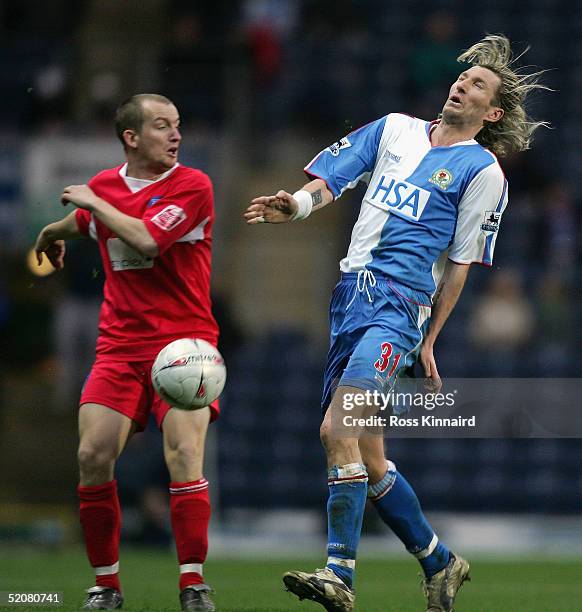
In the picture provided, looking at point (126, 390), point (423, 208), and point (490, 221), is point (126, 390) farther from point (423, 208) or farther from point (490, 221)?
point (490, 221)

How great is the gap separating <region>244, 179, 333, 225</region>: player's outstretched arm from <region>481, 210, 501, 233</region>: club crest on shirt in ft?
2.33

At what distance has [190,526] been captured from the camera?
595cm

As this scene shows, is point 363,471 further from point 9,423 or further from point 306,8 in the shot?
point 306,8

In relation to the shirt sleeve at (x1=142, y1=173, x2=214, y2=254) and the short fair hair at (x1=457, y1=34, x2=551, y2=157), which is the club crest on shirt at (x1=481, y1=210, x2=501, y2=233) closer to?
the short fair hair at (x1=457, y1=34, x2=551, y2=157)

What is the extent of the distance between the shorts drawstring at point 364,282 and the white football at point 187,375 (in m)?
0.65

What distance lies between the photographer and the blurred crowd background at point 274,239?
41.8ft

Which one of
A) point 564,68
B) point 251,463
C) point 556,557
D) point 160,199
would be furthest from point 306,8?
point 160,199

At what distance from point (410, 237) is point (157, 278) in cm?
116

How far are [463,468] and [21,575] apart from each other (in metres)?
5.19

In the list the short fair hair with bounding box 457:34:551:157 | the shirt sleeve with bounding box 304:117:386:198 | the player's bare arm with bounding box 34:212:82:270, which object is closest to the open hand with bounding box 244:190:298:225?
the shirt sleeve with bounding box 304:117:386:198

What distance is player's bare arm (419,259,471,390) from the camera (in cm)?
598

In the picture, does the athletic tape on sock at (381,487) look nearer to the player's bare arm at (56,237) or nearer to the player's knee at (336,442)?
the player's knee at (336,442)

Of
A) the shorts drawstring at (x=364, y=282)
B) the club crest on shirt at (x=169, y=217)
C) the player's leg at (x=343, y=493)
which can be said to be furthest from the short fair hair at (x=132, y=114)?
the player's leg at (x=343, y=493)

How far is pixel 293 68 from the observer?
50.0 feet
